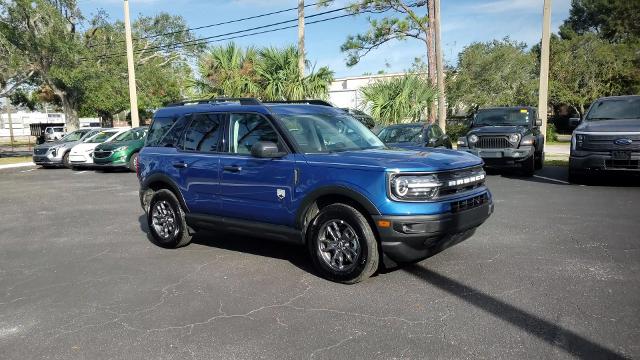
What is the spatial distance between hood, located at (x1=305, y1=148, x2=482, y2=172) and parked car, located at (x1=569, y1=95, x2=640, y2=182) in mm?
5960

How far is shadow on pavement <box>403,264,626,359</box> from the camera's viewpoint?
3.26m

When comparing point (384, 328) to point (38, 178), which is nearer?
point (384, 328)

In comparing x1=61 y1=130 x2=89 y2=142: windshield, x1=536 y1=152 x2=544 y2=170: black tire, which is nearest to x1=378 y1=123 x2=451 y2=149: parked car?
x1=536 y1=152 x2=544 y2=170: black tire

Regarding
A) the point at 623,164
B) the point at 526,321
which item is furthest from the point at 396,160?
the point at 623,164

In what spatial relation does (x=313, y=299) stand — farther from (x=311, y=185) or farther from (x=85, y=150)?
(x=85, y=150)

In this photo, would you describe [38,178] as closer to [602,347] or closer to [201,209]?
[201,209]

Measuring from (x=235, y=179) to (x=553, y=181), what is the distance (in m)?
8.82

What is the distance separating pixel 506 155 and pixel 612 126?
2.68 m

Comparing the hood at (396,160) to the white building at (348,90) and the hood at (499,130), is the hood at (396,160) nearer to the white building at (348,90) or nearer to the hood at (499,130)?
the hood at (499,130)

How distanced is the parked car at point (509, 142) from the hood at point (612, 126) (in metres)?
1.73

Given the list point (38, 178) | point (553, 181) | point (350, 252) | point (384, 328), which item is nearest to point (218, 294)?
point (350, 252)

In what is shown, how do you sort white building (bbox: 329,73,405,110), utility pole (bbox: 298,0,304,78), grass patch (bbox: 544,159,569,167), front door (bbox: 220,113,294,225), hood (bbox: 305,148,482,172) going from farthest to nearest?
white building (bbox: 329,73,405,110) < utility pole (bbox: 298,0,304,78) < grass patch (bbox: 544,159,569,167) < front door (bbox: 220,113,294,225) < hood (bbox: 305,148,482,172)

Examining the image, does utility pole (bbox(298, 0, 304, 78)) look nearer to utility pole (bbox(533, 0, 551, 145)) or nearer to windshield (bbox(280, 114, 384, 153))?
utility pole (bbox(533, 0, 551, 145))

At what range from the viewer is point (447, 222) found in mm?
4434
